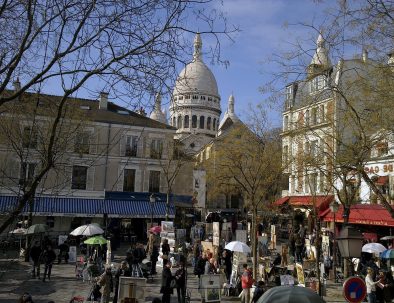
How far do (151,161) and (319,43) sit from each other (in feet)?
89.6

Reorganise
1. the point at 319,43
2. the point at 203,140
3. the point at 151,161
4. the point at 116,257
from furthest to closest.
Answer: the point at 203,140
the point at 151,161
the point at 116,257
the point at 319,43

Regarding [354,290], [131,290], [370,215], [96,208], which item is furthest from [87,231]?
[370,215]

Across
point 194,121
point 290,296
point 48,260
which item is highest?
point 194,121

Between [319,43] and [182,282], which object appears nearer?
[319,43]

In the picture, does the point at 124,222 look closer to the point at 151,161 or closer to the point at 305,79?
the point at 151,161

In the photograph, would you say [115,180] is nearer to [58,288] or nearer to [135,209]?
[135,209]

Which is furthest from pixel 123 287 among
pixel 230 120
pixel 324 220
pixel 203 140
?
pixel 230 120

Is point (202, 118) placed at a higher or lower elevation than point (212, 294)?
higher

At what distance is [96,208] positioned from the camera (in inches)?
1300

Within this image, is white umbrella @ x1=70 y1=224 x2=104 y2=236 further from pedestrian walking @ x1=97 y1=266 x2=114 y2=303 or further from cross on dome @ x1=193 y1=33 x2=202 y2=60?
cross on dome @ x1=193 y1=33 x2=202 y2=60

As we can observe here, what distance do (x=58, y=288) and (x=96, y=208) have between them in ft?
54.2

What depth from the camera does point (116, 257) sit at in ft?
79.9

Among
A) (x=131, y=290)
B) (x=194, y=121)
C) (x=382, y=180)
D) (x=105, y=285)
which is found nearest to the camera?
(x=131, y=290)

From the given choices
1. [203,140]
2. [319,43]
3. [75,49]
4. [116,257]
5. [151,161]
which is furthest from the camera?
[203,140]
